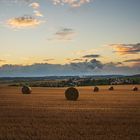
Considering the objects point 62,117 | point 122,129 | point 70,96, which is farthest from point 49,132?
point 70,96

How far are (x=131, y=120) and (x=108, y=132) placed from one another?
4.49m

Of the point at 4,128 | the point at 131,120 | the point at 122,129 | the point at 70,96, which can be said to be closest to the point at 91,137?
the point at 122,129

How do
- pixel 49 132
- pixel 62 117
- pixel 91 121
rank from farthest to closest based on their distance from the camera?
pixel 62 117
pixel 91 121
pixel 49 132

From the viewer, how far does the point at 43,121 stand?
21.4 meters

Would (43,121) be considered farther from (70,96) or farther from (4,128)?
(70,96)

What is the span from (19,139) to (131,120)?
7921 millimetres

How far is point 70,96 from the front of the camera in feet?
139

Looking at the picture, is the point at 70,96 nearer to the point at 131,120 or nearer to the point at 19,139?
the point at 131,120

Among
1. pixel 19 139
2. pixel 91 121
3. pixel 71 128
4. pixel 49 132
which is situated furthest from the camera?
pixel 91 121

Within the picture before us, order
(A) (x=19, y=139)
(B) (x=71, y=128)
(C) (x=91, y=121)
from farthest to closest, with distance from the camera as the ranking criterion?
(C) (x=91, y=121)
(B) (x=71, y=128)
(A) (x=19, y=139)

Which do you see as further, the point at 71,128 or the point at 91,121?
the point at 91,121

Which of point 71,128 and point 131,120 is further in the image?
point 131,120

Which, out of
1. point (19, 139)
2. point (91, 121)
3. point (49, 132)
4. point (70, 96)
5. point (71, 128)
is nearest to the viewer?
point (19, 139)

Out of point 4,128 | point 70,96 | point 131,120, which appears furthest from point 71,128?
point 70,96
